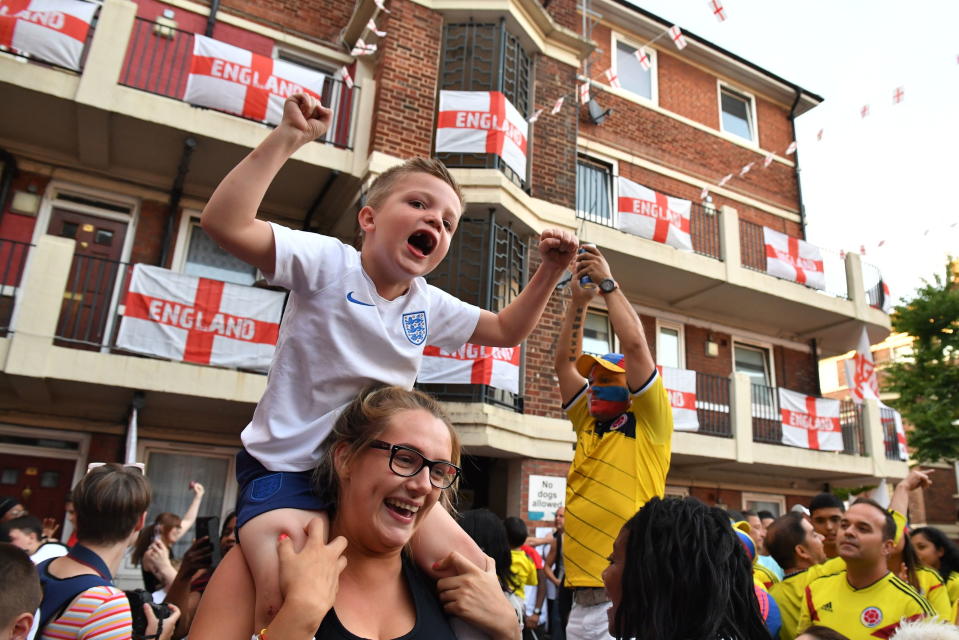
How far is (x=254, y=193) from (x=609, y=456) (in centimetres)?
221

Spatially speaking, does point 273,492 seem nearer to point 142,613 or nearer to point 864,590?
point 142,613

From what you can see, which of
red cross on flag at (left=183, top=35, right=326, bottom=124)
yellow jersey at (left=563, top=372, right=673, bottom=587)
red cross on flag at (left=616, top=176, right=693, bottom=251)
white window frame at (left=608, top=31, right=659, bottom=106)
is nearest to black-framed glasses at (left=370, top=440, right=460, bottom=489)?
yellow jersey at (left=563, top=372, right=673, bottom=587)

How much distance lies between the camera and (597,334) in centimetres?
1290

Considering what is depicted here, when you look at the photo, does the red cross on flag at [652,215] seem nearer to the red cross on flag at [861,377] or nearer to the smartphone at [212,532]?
the red cross on flag at [861,377]

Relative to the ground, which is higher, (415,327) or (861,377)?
(861,377)

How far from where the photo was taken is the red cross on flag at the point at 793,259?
526 inches

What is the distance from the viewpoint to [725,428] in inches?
503

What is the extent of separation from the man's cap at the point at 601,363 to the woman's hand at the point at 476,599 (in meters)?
1.86

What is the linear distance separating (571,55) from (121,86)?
754cm

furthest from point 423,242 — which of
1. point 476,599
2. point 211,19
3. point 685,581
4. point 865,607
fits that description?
point 211,19

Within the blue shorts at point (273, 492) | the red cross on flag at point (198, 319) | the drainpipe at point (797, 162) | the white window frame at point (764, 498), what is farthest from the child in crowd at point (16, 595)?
the drainpipe at point (797, 162)

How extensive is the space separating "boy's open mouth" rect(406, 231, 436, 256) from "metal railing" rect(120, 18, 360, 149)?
325 inches

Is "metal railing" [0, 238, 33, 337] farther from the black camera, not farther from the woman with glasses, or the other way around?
the woman with glasses

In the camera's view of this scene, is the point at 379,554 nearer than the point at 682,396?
Yes
